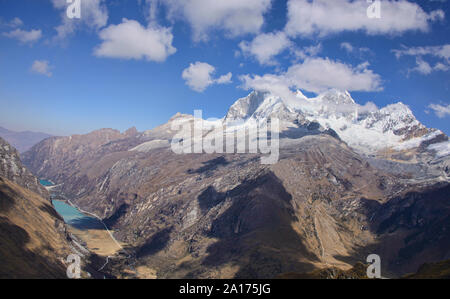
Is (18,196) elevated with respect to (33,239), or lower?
elevated

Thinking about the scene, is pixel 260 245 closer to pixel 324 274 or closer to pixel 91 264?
pixel 324 274

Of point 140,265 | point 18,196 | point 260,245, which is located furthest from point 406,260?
point 18,196

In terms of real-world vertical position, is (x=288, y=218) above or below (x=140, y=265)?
above

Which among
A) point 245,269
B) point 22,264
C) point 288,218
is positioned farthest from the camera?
point 288,218
